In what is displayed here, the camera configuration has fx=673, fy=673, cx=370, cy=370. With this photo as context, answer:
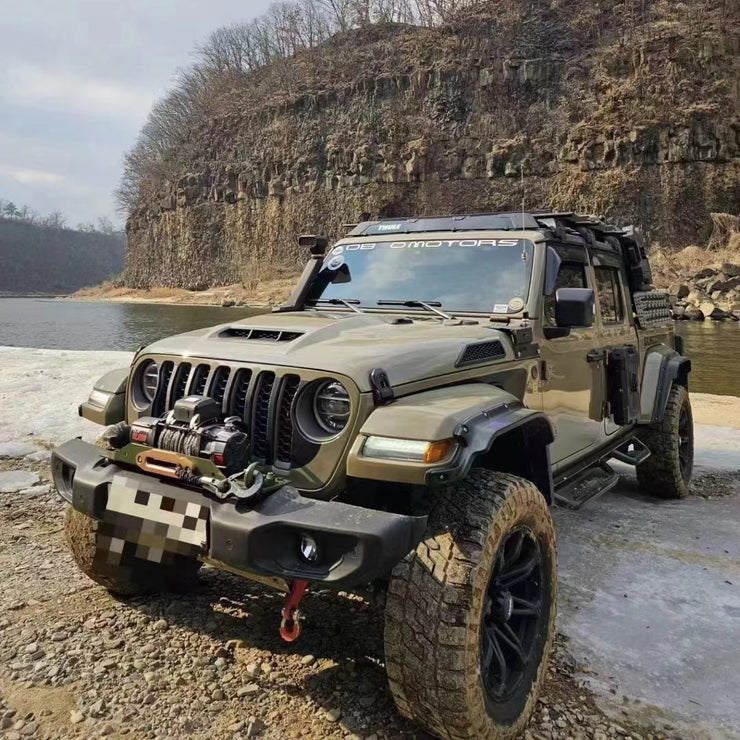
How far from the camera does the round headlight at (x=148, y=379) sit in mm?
3264

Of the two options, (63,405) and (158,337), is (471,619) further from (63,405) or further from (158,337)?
(158,337)

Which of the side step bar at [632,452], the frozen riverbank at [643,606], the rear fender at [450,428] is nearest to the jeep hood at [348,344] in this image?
the rear fender at [450,428]

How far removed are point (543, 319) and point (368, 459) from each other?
1782 mm

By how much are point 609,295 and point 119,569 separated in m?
3.81

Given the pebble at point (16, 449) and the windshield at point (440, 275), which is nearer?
the windshield at point (440, 275)

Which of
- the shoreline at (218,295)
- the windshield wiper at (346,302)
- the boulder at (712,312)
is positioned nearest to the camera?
the windshield wiper at (346,302)

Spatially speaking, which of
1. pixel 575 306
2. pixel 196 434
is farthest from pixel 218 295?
pixel 196 434

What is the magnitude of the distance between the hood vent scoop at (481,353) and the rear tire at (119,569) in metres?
1.64

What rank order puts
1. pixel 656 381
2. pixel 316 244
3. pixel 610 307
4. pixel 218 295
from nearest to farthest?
pixel 316 244, pixel 610 307, pixel 656 381, pixel 218 295

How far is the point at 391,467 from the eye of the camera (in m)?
2.41

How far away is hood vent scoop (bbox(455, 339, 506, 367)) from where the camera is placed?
3.12 meters

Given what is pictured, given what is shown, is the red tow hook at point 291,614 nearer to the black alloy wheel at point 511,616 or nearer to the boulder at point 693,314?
the black alloy wheel at point 511,616

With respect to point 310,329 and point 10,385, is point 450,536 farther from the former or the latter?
point 10,385

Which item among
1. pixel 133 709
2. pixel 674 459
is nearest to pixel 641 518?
pixel 674 459
